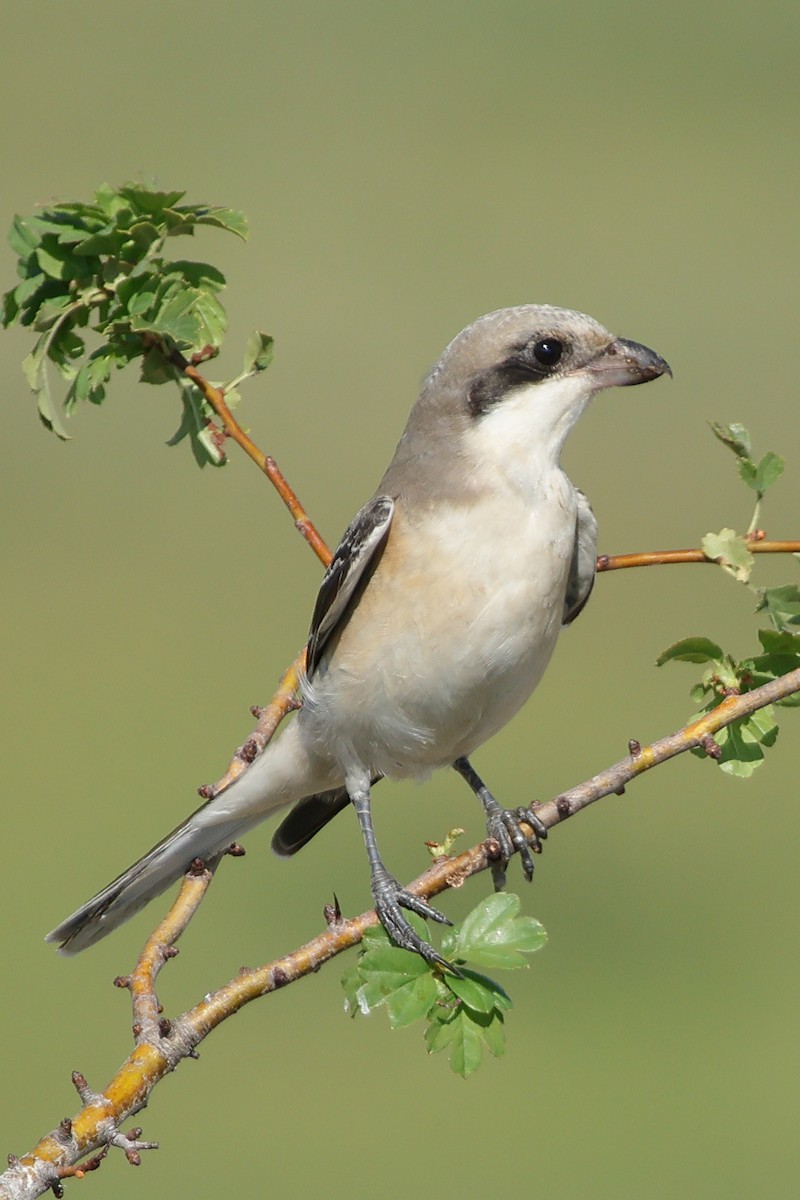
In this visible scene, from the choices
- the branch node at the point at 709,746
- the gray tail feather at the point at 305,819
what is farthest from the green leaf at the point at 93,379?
the gray tail feather at the point at 305,819

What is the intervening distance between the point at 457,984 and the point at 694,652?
2.51 feet

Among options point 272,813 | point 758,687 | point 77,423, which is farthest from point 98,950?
point 77,423

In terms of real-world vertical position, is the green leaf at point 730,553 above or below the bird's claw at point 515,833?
above

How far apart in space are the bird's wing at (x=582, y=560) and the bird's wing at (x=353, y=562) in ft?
1.43

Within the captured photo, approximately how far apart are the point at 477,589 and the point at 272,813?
89 centimetres

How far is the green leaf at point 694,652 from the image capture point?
2.51 metres

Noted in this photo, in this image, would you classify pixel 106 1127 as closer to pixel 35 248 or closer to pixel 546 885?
pixel 35 248

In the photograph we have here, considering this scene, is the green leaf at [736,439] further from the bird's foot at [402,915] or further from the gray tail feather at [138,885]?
the gray tail feather at [138,885]

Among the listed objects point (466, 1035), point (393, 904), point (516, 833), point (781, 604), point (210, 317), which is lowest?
point (516, 833)

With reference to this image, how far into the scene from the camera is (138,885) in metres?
3.26

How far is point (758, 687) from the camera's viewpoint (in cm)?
253

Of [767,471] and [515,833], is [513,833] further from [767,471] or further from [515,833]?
[767,471]

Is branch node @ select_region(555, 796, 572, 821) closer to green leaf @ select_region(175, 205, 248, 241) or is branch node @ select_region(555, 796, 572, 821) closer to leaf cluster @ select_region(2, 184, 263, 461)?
leaf cluster @ select_region(2, 184, 263, 461)

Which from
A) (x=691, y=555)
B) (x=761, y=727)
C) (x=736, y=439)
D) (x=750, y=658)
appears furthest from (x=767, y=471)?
(x=761, y=727)
